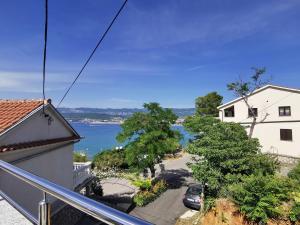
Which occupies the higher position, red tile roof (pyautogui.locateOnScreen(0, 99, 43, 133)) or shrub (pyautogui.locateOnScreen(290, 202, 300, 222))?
red tile roof (pyautogui.locateOnScreen(0, 99, 43, 133))

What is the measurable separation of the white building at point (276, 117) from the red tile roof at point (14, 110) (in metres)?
21.8

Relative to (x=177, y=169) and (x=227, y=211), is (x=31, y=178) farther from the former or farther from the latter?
(x=177, y=169)

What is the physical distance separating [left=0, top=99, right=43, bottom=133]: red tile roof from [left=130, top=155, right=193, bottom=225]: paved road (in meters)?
6.54

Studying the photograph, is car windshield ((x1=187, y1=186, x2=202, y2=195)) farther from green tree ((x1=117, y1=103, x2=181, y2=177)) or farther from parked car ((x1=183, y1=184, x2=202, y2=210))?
green tree ((x1=117, y1=103, x2=181, y2=177))

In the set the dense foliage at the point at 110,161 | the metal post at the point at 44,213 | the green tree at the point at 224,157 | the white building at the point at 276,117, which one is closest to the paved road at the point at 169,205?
the green tree at the point at 224,157

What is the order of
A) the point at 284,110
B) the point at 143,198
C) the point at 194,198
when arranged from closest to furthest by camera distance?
the point at 194,198, the point at 143,198, the point at 284,110

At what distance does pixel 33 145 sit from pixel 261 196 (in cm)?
944

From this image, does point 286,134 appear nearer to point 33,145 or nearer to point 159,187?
point 159,187

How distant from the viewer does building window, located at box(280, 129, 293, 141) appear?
90.9 ft

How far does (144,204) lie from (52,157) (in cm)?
874

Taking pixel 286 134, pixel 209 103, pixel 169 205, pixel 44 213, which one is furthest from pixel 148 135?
pixel 209 103

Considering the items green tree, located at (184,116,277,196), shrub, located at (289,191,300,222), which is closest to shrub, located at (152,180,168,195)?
green tree, located at (184,116,277,196)

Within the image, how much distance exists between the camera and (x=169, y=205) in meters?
18.2

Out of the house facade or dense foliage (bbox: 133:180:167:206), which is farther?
dense foliage (bbox: 133:180:167:206)
